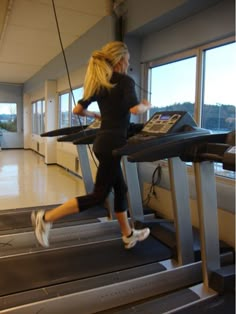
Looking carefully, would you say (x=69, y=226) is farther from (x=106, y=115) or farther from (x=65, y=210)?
(x=106, y=115)

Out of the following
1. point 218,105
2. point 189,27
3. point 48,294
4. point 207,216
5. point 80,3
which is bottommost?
point 48,294

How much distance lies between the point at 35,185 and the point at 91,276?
A: 360cm

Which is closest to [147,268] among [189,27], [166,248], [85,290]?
[166,248]

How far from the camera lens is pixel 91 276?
7.54 ft

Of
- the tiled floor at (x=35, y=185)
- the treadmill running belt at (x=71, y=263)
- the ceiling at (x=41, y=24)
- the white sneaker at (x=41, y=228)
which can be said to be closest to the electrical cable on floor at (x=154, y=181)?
the treadmill running belt at (x=71, y=263)

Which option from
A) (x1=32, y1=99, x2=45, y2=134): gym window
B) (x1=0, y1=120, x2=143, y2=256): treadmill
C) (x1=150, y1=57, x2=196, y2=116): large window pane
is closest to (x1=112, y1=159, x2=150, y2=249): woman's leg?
(x1=0, y1=120, x2=143, y2=256): treadmill

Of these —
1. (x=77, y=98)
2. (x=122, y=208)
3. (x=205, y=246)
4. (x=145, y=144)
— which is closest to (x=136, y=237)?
(x=122, y=208)

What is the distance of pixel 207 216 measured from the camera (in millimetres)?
2162

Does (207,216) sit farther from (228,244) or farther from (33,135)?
(33,135)

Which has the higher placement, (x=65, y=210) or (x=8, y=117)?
(x=8, y=117)

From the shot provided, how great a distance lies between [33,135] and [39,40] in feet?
21.0

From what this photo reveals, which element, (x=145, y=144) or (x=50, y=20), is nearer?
(x=145, y=144)

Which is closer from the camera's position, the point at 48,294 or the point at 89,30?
the point at 48,294

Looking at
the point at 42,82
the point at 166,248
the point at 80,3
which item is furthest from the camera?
the point at 42,82
